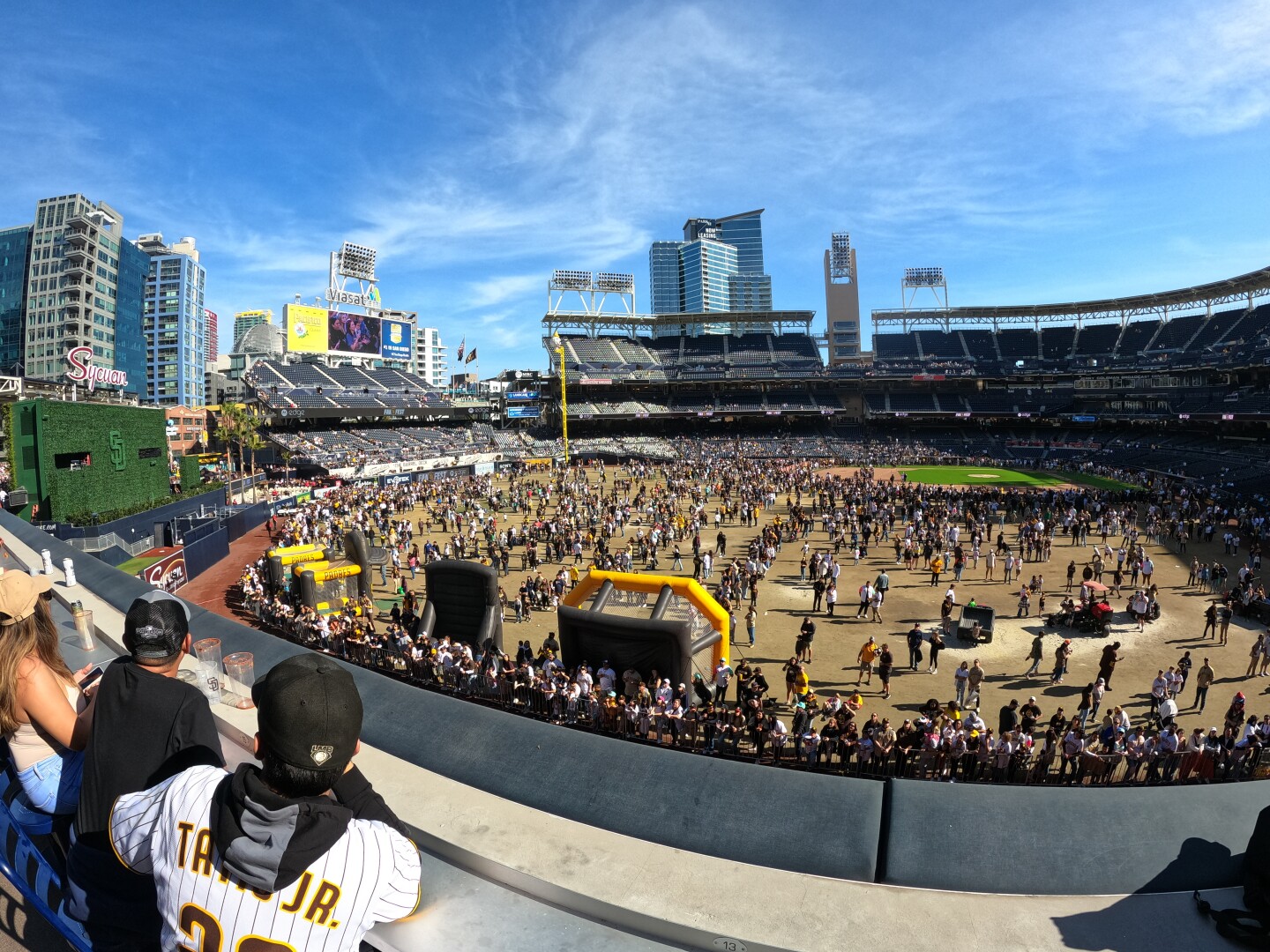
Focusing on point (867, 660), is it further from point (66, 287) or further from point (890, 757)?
point (66, 287)

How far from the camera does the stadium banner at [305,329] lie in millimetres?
80000

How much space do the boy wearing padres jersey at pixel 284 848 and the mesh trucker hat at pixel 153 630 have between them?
3.12 ft

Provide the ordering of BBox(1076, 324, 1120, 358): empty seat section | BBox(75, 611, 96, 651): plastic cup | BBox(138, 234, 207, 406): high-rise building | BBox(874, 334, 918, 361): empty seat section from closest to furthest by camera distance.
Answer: BBox(75, 611, 96, 651): plastic cup
BBox(1076, 324, 1120, 358): empty seat section
BBox(874, 334, 918, 361): empty seat section
BBox(138, 234, 207, 406): high-rise building

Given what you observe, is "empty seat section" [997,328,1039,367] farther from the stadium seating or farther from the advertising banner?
the advertising banner

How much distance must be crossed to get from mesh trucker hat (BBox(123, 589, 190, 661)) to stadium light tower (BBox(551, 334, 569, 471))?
57.1 m

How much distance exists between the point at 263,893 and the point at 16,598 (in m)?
1.98

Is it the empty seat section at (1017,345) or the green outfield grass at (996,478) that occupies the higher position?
the empty seat section at (1017,345)

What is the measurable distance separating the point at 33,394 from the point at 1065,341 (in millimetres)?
94397

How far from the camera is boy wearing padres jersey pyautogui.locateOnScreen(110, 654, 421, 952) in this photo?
2.01 m

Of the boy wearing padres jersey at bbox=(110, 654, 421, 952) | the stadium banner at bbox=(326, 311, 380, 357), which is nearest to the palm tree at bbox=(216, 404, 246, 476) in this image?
the stadium banner at bbox=(326, 311, 380, 357)

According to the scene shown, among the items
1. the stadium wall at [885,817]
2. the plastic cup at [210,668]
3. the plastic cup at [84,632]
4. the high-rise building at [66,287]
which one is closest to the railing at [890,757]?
the stadium wall at [885,817]

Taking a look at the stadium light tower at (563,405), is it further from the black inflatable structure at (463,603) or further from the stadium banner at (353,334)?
the black inflatable structure at (463,603)

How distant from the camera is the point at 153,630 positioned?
2934 millimetres

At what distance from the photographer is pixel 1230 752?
9430 mm
